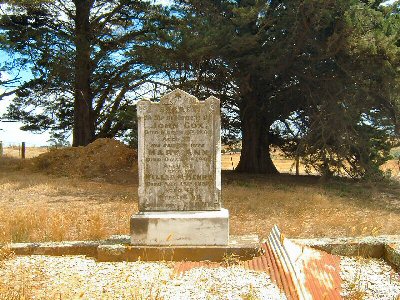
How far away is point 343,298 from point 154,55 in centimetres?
1093

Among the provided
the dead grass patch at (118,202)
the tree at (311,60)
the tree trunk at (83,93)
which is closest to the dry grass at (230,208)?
the dead grass patch at (118,202)

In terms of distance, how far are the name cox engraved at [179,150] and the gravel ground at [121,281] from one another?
106 centimetres

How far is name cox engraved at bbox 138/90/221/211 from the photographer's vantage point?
5.76 meters

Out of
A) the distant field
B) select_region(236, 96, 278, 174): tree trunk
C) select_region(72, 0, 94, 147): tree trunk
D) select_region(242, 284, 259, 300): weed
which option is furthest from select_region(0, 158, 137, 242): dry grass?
the distant field

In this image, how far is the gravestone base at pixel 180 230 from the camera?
218 inches

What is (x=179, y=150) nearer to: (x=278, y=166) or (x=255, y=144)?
(x=255, y=144)

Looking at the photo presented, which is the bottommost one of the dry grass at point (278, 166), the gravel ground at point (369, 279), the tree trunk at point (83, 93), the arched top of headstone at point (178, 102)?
the gravel ground at point (369, 279)

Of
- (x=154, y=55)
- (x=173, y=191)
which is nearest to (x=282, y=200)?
(x=173, y=191)

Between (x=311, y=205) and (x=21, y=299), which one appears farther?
(x=311, y=205)

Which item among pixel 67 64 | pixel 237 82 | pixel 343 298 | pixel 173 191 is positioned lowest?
pixel 343 298

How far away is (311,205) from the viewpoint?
32.4 ft

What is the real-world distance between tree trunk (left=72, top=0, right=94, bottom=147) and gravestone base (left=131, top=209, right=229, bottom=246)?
12.8 meters

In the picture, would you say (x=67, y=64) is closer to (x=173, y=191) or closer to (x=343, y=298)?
(x=173, y=191)

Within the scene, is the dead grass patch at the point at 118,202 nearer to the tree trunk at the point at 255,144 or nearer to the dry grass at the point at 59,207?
the dry grass at the point at 59,207
